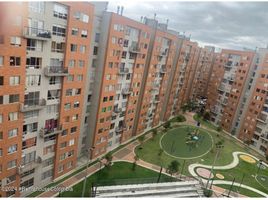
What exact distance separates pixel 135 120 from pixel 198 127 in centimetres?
2555

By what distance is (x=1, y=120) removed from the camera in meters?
27.3

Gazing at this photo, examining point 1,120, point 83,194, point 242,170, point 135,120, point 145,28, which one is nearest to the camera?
point 1,120

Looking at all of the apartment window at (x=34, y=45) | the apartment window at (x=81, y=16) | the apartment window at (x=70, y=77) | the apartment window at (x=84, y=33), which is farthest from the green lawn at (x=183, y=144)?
the apartment window at (x=34, y=45)

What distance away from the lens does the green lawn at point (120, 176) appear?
126 ft

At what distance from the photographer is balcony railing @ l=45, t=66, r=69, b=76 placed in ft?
101

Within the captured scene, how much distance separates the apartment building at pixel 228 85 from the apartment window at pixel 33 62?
62.6m

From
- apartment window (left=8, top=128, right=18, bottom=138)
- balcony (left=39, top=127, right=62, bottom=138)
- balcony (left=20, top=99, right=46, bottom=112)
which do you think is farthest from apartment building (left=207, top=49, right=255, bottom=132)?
apartment window (left=8, top=128, right=18, bottom=138)

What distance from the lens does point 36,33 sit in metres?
28.0

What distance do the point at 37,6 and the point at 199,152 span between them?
156 ft

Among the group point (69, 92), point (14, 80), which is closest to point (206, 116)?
point (69, 92)

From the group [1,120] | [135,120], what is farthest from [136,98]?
[1,120]

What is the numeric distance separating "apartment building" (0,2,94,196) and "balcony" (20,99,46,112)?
0.10m

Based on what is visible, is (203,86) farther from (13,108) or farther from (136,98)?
(13,108)

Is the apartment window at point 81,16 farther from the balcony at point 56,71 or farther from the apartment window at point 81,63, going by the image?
the balcony at point 56,71
